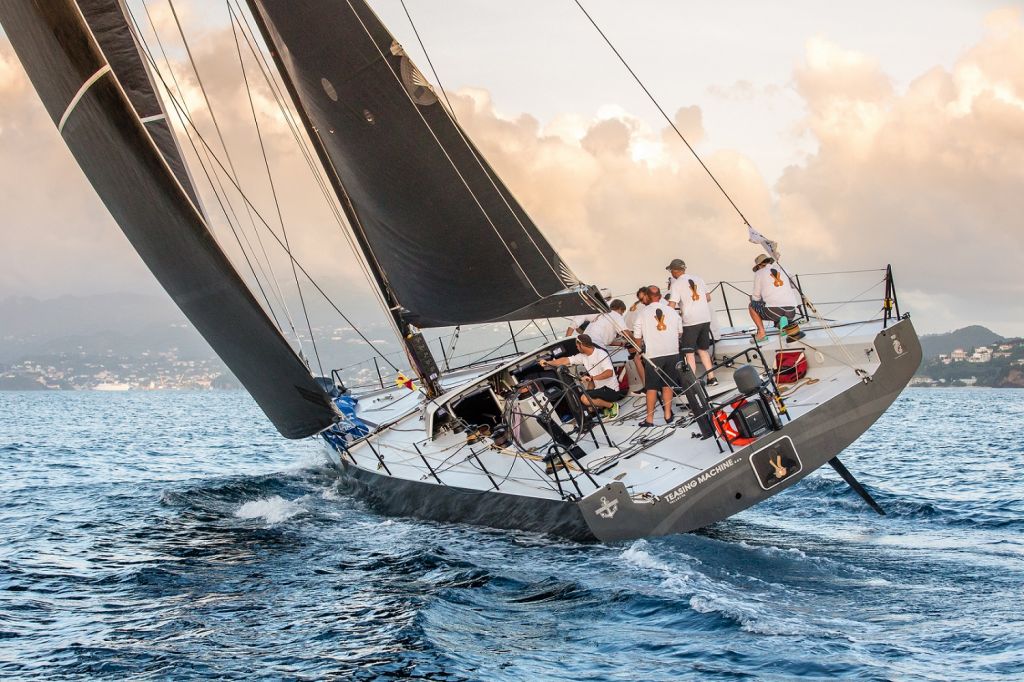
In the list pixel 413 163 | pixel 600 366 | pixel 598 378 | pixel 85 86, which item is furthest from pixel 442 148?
pixel 85 86

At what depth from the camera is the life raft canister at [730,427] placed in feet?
29.3

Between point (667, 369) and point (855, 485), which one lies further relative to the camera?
point (855, 485)

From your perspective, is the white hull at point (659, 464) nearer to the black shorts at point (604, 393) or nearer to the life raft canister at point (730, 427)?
the life raft canister at point (730, 427)

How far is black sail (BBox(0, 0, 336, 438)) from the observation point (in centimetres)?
980

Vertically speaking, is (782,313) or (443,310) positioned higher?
(443,310)

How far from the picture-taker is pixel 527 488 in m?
9.68

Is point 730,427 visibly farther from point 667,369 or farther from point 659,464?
point 667,369

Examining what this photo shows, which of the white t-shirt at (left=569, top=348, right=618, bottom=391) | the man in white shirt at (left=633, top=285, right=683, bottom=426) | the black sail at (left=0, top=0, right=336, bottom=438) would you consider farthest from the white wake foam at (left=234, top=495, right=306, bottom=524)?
the man in white shirt at (left=633, top=285, right=683, bottom=426)

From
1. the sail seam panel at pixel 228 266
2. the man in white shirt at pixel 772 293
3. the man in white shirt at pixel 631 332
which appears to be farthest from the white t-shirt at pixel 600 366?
the sail seam panel at pixel 228 266

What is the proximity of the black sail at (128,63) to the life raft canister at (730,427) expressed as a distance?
7795 millimetres

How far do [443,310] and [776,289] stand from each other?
432 centimetres

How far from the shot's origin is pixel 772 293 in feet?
37.8

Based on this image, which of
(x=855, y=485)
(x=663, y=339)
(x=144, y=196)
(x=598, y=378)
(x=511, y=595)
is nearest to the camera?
(x=511, y=595)

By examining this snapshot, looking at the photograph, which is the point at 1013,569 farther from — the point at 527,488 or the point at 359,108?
the point at 359,108
